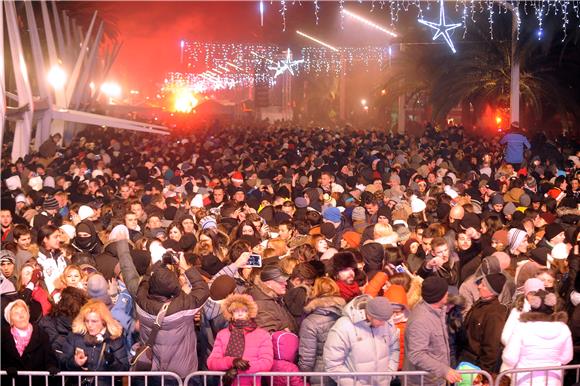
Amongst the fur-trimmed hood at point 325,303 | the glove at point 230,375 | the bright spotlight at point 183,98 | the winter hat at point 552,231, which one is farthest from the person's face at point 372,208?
the bright spotlight at point 183,98

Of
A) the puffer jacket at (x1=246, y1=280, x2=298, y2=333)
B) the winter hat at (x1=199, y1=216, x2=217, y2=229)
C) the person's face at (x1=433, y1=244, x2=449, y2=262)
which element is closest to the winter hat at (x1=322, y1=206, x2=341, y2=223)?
the winter hat at (x1=199, y1=216, x2=217, y2=229)

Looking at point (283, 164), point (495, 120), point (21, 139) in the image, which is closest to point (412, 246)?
point (283, 164)

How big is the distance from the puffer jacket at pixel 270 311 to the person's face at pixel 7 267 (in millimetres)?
2503

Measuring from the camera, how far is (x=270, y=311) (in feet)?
28.0

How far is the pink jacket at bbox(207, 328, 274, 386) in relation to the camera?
7.77 m

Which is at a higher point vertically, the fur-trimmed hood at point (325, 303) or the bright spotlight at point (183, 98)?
the bright spotlight at point (183, 98)

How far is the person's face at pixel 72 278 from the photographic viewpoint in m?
9.39

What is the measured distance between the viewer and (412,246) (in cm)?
1145

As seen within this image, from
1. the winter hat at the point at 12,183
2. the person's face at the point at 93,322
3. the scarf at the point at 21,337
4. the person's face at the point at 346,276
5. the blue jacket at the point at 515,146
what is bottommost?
the scarf at the point at 21,337

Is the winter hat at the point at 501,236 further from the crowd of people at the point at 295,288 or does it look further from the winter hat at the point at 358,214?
the winter hat at the point at 358,214

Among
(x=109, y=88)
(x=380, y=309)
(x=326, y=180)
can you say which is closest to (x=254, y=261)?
(x=380, y=309)

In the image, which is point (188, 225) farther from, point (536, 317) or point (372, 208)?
point (536, 317)

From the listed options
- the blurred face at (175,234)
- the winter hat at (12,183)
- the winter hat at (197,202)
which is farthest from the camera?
the winter hat at (12,183)

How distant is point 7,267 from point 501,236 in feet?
17.9
